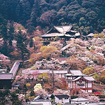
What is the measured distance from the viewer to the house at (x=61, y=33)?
155ft

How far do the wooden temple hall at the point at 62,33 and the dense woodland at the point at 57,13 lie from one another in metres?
2.97

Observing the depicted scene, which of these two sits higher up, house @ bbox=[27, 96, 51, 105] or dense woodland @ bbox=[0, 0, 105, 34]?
dense woodland @ bbox=[0, 0, 105, 34]

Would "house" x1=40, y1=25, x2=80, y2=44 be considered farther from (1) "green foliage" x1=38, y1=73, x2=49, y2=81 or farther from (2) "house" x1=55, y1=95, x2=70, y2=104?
(2) "house" x1=55, y1=95, x2=70, y2=104

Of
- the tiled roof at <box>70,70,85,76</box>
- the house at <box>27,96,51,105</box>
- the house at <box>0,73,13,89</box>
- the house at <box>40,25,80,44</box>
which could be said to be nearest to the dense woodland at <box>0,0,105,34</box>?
the house at <box>40,25,80,44</box>

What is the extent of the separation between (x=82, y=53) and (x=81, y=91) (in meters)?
8.12

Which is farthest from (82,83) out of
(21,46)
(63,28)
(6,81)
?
(63,28)

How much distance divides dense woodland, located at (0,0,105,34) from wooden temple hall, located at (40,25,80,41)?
9.73 ft

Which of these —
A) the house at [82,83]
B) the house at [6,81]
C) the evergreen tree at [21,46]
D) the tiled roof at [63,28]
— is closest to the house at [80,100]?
the house at [82,83]

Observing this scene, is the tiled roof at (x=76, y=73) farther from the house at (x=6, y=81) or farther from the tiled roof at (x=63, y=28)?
the tiled roof at (x=63, y=28)

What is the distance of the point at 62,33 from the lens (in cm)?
4797

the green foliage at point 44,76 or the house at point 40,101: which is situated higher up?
A: the green foliage at point 44,76

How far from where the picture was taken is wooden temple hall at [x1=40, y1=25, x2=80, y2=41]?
47125 millimetres

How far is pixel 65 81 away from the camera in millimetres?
33031

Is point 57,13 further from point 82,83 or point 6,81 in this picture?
point 6,81
